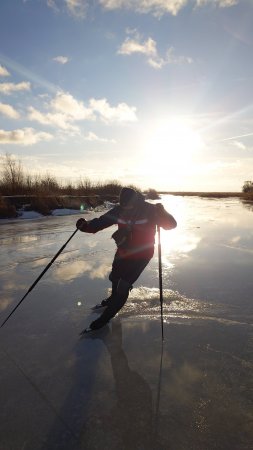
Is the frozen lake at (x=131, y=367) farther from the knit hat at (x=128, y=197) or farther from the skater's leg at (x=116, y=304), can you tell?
→ the knit hat at (x=128, y=197)

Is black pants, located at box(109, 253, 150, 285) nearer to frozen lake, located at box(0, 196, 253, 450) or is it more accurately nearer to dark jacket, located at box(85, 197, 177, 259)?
dark jacket, located at box(85, 197, 177, 259)

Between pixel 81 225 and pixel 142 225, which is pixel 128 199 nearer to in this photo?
pixel 142 225

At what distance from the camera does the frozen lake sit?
2.10m

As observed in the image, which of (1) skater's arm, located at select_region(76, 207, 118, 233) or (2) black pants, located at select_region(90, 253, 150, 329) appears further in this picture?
(1) skater's arm, located at select_region(76, 207, 118, 233)

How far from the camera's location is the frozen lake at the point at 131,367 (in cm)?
210

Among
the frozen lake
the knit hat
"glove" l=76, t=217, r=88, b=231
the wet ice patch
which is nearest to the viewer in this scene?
the frozen lake

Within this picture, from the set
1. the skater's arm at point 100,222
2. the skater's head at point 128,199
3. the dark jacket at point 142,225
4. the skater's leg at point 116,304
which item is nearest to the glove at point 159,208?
the dark jacket at point 142,225

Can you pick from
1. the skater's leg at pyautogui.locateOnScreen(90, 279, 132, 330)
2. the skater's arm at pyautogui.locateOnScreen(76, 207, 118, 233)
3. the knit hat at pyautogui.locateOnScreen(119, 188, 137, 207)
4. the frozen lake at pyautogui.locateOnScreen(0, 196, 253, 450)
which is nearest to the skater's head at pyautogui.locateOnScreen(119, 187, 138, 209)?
the knit hat at pyautogui.locateOnScreen(119, 188, 137, 207)

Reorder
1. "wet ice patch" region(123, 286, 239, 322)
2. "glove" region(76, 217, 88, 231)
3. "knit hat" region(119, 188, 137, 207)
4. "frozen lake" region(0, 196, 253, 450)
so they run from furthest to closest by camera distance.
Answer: "wet ice patch" region(123, 286, 239, 322), "glove" region(76, 217, 88, 231), "knit hat" region(119, 188, 137, 207), "frozen lake" region(0, 196, 253, 450)

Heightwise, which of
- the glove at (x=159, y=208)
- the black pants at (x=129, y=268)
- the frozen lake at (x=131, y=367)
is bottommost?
the frozen lake at (x=131, y=367)

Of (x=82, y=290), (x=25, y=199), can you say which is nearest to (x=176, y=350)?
(x=82, y=290)

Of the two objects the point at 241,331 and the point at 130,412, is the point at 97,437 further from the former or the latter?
the point at 241,331

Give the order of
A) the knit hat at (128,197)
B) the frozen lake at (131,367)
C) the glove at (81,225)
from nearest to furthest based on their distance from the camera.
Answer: the frozen lake at (131,367)
the knit hat at (128,197)
the glove at (81,225)

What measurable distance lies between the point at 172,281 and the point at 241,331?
2008mm
